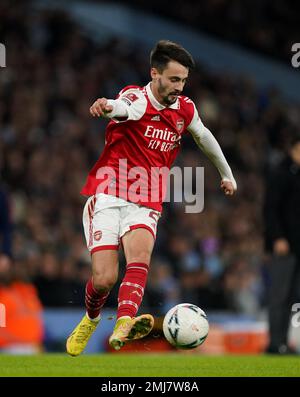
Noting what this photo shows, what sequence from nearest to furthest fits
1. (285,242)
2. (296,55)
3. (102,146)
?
1. (285,242)
2. (102,146)
3. (296,55)

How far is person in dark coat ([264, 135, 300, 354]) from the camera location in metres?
11.0

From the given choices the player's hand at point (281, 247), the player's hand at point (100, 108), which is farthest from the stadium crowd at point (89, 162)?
the player's hand at point (100, 108)

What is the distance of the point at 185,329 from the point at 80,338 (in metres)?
1.02

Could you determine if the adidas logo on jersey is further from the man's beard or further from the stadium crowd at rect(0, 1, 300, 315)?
the stadium crowd at rect(0, 1, 300, 315)

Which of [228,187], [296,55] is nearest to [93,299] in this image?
[228,187]

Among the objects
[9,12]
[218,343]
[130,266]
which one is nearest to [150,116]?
[130,266]

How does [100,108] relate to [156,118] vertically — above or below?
above

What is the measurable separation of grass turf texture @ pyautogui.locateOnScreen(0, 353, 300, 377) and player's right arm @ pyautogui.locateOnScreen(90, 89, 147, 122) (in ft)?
5.88

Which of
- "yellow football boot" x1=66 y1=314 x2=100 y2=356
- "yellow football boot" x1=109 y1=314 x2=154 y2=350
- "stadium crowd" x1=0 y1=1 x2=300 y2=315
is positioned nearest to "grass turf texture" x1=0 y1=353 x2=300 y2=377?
"yellow football boot" x1=66 y1=314 x2=100 y2=356

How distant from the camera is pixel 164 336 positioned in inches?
307

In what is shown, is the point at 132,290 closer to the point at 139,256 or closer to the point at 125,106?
the point at 139,256

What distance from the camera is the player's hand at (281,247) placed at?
10805mm

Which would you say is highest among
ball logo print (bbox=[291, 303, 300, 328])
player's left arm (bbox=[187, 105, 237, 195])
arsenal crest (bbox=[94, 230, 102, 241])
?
player's left arm (bbox=[187, 105, 237, 195])

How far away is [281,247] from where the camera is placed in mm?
10797
